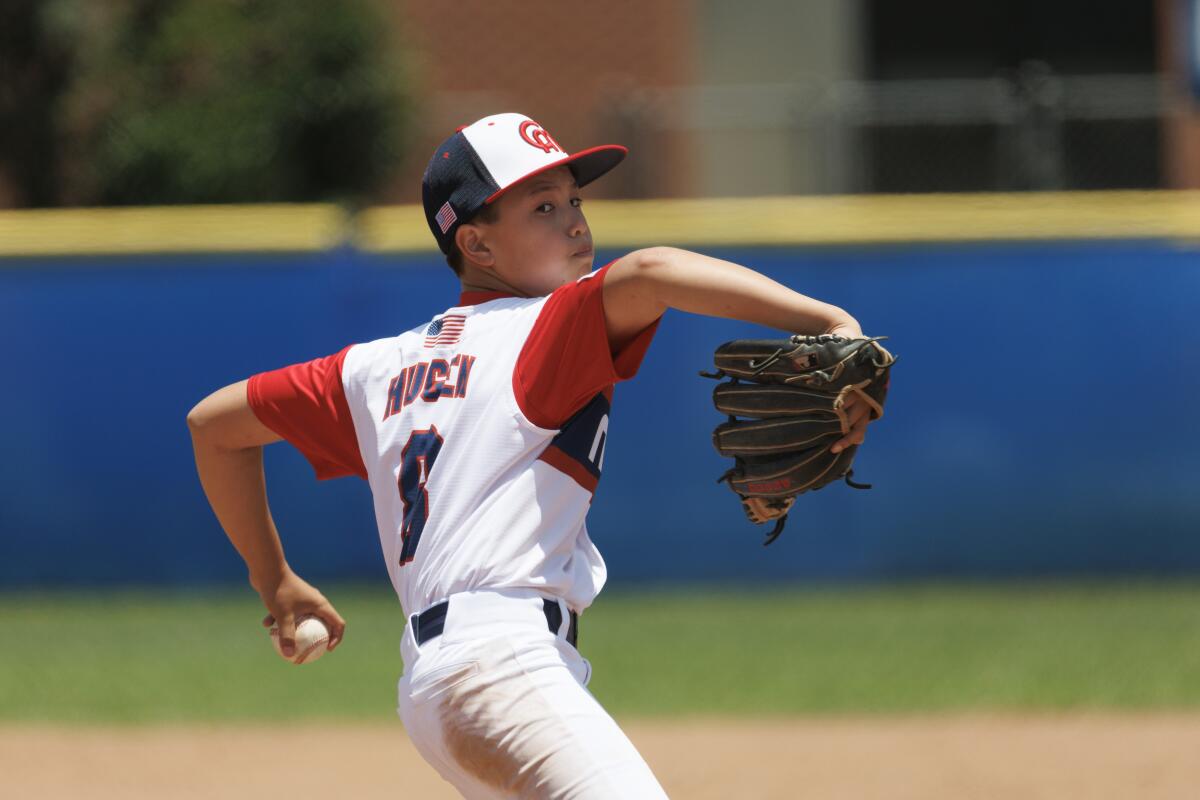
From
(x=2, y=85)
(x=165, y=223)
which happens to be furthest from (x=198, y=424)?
(x=2, y=85)

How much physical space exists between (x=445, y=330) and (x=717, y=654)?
5002mm

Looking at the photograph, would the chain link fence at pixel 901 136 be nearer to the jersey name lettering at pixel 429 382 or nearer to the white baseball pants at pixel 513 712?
the jersey name lettering at pixel 429 382

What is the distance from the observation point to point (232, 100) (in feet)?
46.3

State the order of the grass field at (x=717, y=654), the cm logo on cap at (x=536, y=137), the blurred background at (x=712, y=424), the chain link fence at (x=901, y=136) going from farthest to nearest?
1. the chain link fence at (x=901, y=136)
2. the blurred background at (x=712, y=424)
3. the grass field at (x=717, y=654)
4. the cm logo on cap at (x=536, y=137)

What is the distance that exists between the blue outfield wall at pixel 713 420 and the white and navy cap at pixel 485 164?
580 centimetres

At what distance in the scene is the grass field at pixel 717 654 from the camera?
6.68 meters

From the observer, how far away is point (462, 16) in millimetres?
16312

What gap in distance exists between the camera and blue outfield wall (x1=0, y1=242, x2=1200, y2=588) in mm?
8742

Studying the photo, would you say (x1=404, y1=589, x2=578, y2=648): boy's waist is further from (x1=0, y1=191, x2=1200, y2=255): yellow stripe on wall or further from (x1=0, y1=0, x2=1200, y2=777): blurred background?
(x1=0, y1=191, x2=1200, y2=255): yellow stripe on wall

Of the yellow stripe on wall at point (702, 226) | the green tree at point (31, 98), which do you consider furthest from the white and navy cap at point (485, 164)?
the green tree at point (31, 98)

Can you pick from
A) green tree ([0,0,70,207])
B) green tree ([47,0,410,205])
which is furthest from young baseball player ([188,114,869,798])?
green tree ([0,0,70,207])

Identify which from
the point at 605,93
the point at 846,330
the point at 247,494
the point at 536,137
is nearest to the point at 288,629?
the point at 247,494

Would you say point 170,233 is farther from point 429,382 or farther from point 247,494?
point 429,382

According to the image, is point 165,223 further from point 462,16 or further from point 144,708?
point 462,16
